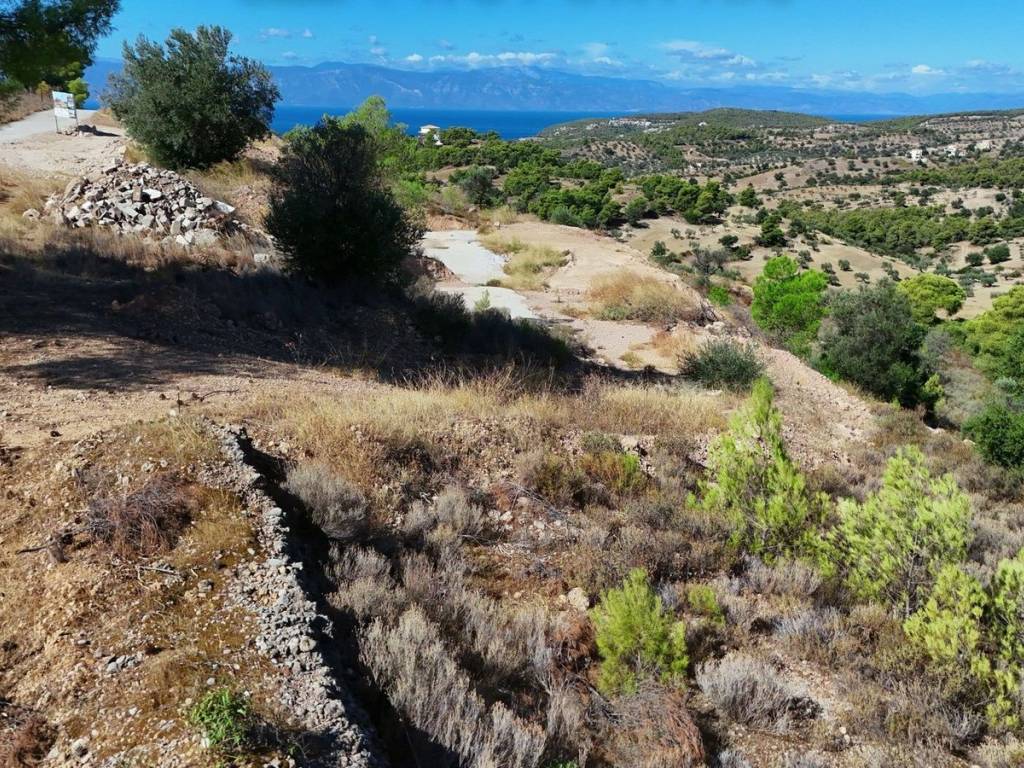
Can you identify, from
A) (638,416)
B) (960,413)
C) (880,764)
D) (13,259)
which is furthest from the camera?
(960,413)

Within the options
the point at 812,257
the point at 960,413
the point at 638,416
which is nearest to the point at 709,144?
the point at 812,257

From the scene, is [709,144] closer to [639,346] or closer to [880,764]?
[639,346]

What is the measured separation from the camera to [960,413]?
15.6 m

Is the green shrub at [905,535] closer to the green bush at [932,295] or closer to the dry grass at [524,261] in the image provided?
the dry grass at [524,261]

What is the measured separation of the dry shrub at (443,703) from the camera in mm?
3254

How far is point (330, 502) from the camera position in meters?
5.14

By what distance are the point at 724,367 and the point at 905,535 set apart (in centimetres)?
837

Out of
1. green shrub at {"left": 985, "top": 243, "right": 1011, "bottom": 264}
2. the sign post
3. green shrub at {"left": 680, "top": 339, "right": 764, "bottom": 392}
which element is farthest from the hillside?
green shrub at {"left": 985, "top": 243, "right": 1011, "bottom": 264}

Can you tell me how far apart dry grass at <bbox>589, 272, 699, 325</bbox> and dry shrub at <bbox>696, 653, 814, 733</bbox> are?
14.2m

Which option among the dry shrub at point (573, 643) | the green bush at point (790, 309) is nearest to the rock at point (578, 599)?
the dry shrub at point (573, 643)

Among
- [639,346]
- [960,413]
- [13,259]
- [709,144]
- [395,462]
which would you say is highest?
[709,144]

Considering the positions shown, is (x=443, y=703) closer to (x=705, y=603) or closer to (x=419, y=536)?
(x=419, y=536)

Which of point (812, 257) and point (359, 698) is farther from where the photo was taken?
point (812, 257)

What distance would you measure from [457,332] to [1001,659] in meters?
9.97
